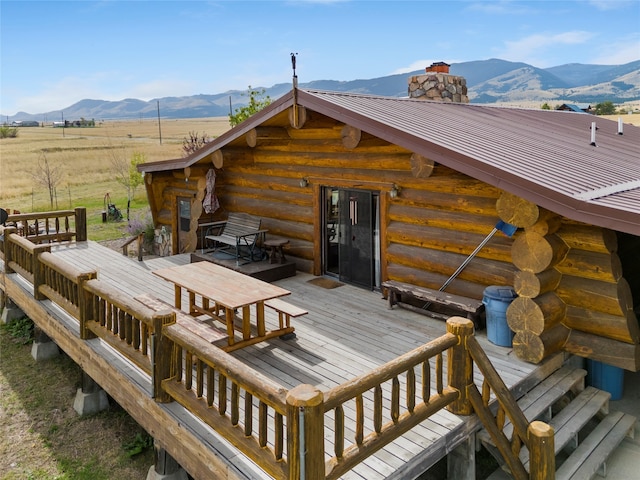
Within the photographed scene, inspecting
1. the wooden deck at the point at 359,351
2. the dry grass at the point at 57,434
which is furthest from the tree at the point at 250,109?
the dry grass at the point at 57,434

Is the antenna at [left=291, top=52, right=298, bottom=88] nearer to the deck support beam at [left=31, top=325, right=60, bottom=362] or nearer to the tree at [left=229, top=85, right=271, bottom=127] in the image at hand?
the deck support beam at [left=31, top=325, right=60, bottom=362]

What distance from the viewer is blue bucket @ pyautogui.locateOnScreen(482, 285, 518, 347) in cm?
605

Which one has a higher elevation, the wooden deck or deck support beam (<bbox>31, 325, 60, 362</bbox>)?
the wooden deck

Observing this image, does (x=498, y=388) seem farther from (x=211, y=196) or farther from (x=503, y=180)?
(x=211, y=196)

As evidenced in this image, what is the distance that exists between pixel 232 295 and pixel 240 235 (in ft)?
12.1

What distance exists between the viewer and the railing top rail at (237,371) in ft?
10.7

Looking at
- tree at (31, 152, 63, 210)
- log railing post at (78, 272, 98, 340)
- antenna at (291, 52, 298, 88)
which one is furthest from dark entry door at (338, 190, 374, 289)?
tree at (31, 152, 63, 210)

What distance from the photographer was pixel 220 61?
18862 cm

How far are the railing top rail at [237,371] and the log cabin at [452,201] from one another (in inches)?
132

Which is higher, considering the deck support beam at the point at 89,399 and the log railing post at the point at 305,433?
the log railing post at the point at 305,433

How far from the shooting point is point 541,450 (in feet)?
14.1

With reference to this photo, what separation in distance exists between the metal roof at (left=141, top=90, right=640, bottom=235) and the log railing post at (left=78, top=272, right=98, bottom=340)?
12.6 feet

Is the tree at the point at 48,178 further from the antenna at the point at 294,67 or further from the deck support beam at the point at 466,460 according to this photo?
the deck support beam at the point at 466,460

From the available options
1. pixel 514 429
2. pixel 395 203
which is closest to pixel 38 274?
pixel 395 203
